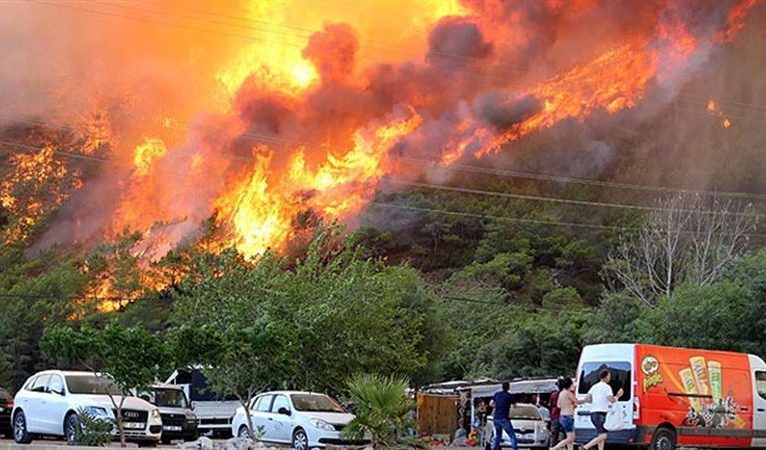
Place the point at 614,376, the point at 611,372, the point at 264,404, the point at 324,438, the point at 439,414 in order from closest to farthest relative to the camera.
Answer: the point at 614,376
the point at 611,372
the point at 324,438
the point at 264,404
the point at 439,414

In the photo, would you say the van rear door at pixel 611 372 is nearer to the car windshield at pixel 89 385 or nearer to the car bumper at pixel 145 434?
the car bumper at pixel 145 434

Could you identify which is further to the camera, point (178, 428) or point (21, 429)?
point (178, 428)

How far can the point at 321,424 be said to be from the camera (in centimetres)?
2519

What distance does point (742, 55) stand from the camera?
252 ft

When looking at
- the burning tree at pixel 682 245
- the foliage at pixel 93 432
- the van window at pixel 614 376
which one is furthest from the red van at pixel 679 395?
the burning tree at pixel 682 245

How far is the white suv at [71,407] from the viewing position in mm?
24359

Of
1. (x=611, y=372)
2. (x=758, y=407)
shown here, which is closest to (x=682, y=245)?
(x=758, y=407)

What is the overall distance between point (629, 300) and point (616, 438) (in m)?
24.6

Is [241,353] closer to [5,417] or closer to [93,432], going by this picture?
[93,432]

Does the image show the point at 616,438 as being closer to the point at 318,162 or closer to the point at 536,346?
the point at 536,346

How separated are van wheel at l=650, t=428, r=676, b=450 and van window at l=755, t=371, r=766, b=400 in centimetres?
329

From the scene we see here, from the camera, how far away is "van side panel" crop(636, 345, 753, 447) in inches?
925

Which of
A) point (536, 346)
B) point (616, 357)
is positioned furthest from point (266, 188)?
point (616, 357)

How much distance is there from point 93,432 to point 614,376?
36.3 feet
